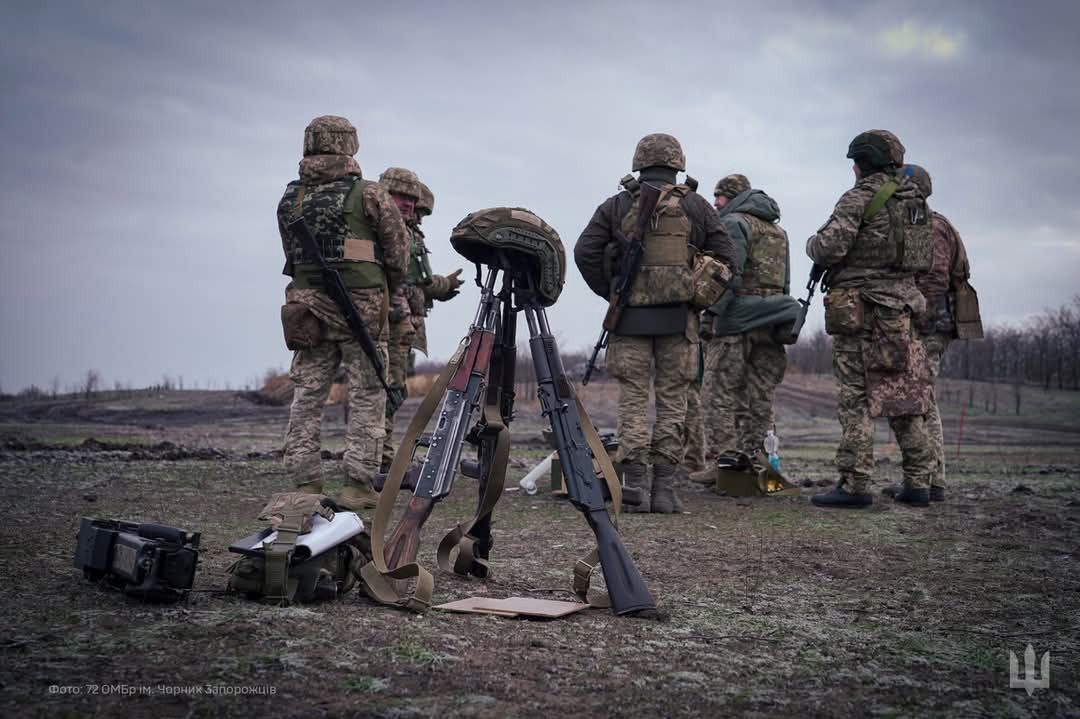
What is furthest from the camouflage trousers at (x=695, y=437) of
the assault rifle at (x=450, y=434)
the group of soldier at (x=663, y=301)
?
the assault rifle at (x=450, y=434)

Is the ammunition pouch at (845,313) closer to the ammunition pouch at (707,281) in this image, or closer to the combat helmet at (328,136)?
the ammunition pouch at (707,281)

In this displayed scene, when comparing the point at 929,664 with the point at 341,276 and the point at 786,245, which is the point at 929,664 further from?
the point at 786,245

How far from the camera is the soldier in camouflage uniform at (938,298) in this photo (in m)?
8.54

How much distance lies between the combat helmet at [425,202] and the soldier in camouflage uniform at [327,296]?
99.3 inches

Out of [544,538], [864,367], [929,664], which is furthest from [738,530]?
[929,664]

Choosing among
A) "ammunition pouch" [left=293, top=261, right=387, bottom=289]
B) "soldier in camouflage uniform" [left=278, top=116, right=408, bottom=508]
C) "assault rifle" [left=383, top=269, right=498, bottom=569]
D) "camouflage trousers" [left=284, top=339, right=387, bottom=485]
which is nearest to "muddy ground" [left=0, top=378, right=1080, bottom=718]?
"assault rifle" [left=383, top=269, right=498, bottom=569]

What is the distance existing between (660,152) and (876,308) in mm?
2234

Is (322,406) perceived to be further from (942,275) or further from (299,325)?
(942,275)

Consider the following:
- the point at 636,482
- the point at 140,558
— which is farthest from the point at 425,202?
the point at 140,558

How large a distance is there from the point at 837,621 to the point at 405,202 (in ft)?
22.8

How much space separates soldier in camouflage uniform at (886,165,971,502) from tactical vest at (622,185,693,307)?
2.23m

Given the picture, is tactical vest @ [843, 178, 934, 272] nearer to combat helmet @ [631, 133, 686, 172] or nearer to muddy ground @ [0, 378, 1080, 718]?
combat helmet @ [631, 133, 686, 172]

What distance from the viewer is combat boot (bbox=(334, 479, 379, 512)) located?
755 cm

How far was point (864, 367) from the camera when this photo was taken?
815 centimetres
